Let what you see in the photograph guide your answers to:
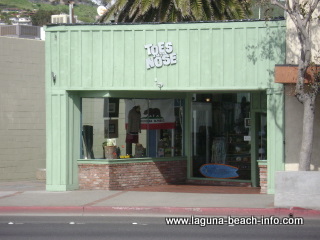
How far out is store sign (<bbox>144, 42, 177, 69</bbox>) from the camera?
17.7 m

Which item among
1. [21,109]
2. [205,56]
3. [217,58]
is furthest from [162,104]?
[21,109]

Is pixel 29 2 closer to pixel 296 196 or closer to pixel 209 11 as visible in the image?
pixel 209 11

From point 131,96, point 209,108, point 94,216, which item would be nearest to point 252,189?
point 209,108

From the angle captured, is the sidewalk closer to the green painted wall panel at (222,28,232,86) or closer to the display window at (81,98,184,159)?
the display window at (81,98,184,159)

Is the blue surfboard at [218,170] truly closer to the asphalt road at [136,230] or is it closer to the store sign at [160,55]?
the store sign at [160,55]

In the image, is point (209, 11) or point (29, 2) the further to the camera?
point (29, 2)

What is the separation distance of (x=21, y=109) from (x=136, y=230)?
506 inches

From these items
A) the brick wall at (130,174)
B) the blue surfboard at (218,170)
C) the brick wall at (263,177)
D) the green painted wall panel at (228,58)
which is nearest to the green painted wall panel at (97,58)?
the brick wall at (130,174)

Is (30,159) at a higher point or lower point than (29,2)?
lower

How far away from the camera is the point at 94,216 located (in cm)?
1438

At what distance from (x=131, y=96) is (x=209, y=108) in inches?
111

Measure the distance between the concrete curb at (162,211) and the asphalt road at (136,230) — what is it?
0.88 meters

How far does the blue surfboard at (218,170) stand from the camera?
64.8ft

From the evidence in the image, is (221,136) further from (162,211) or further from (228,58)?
(162,211)
